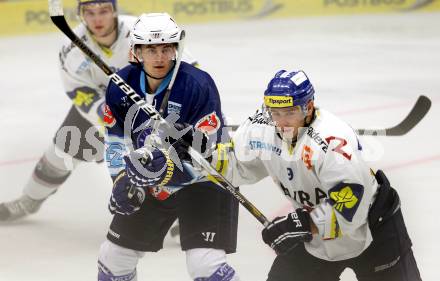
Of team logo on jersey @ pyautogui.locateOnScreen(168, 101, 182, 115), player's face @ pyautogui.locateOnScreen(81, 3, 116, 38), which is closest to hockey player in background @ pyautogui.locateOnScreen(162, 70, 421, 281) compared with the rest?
team logo on jersey @ pyautogui.locateOnScreen(168, 101, 182, 115)

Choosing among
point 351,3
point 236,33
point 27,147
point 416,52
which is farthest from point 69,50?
point 351,3

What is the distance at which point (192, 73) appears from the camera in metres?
3.63

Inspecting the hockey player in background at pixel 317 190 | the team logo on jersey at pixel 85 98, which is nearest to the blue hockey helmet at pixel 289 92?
the hockey player in background at pixel 317 190

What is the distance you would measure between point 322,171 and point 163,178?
0.63m

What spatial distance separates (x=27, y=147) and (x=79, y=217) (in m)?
1.55

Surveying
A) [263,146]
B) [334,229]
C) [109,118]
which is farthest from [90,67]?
[334,229]

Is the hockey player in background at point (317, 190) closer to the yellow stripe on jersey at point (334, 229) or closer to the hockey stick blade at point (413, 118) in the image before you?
the yellow stripe on jersey at point (334, 229)

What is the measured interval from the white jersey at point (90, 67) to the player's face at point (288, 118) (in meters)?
1.93

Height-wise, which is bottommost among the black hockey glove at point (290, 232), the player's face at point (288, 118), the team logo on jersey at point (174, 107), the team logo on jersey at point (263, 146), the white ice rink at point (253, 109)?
the white ice rink at point (253, 109)

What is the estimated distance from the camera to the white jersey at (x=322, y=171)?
3.10 metres

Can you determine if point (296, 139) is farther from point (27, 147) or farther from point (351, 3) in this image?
point (351, 3)

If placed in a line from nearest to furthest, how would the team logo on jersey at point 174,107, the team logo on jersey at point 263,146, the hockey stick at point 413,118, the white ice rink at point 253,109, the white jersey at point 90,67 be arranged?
1. the team logo on jersey at point 263,146
2. the team logo on jersey at point 174,107
3. the hockey stick at point 413,118
4. the white ice rink at point 253,109
5. the white jersey at point 90,67

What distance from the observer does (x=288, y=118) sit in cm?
315

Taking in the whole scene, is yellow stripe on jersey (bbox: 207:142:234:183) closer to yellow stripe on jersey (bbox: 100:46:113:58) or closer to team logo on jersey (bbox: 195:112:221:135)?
team logo on jersey (bbox: 195:112:221:135)
